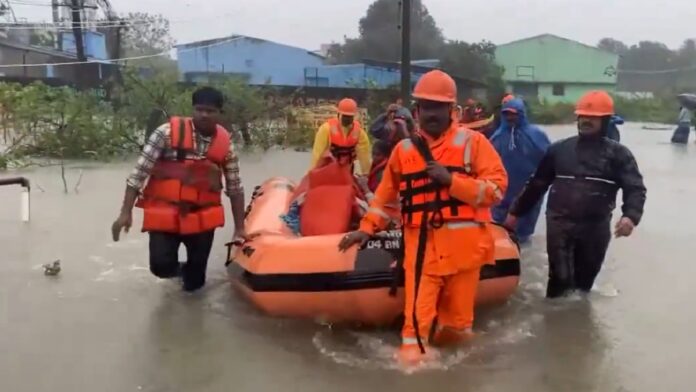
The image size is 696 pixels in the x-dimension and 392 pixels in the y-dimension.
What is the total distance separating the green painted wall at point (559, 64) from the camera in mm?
51562

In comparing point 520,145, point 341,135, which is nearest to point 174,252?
point 341,135

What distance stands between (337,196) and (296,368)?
5.28ft

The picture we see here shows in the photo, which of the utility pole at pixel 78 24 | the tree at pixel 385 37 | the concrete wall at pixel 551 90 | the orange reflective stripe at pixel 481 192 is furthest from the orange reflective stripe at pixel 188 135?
the concrete wall at pixel 551 90

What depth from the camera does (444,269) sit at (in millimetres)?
4441

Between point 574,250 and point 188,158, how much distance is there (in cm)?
251

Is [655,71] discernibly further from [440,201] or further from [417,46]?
[440,201]

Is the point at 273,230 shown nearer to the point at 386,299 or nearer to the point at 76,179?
the point at 386,299

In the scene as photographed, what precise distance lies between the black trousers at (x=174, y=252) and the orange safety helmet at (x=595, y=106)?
2.45 m

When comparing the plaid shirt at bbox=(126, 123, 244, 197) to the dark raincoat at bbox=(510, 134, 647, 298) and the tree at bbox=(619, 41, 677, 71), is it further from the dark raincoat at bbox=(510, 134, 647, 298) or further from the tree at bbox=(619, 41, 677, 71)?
the tree at bbox=(619, 41, 677, 71)

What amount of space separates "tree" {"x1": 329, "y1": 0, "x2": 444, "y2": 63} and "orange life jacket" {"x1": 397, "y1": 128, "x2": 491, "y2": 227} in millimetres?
42953

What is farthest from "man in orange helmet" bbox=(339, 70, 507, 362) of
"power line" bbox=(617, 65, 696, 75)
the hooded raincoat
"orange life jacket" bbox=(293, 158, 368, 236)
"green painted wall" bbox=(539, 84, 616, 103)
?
"power line" bbox=(617, 65, 696, 75)

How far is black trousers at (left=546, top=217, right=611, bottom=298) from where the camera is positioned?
554 cm

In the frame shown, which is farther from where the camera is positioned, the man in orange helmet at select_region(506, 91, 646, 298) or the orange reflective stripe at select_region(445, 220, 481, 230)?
the man in orange helmet at select_region(506, 91, 646, 298)

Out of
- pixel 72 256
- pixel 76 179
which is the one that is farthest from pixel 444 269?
pixel 76 179
